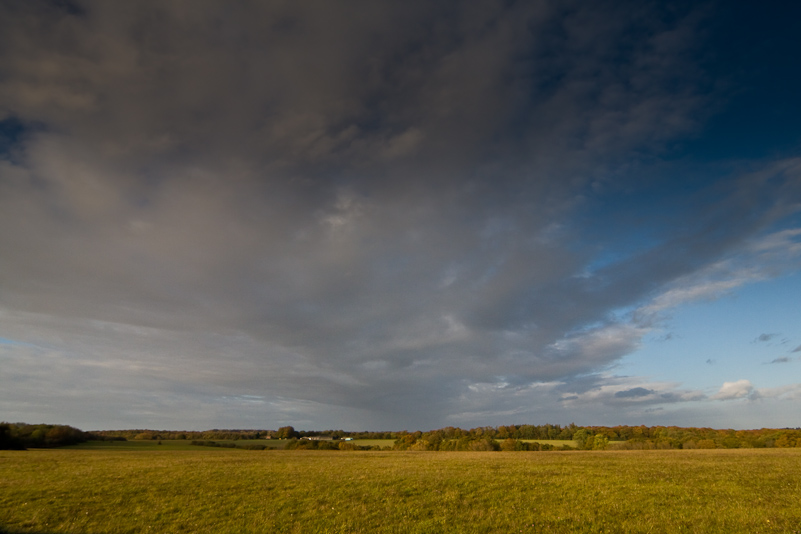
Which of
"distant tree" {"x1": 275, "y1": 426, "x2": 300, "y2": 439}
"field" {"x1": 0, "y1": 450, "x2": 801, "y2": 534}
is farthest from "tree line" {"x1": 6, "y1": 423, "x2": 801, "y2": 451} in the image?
"field" {"x1": 0, "y1": 450, "x2": 801, "y2": 534}

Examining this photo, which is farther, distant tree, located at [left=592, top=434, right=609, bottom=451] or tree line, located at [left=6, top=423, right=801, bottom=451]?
distant tree, located at [left=592, top=434, right=609, bottom=451]

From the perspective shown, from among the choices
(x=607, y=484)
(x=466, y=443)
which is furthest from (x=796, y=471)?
(x=466, y=443)

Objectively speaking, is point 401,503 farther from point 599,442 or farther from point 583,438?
point 583,438

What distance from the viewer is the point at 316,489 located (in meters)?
25.6

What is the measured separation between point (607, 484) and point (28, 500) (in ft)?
120

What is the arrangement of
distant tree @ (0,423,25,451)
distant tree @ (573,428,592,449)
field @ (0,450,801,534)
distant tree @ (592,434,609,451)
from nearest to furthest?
field @ (0,450,801,534) → distant tree @ (0,423,25,451) → distant tree @ (592,434,609,451) → distant tree @ (573,428,592,449)

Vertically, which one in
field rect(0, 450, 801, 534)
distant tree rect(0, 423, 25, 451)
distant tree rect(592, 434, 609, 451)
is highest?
distant tree rect(0, 423, 25, 451)

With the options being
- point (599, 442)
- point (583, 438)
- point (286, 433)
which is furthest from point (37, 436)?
A: point (583, 438)

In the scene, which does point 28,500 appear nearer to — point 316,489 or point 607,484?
point 316,489

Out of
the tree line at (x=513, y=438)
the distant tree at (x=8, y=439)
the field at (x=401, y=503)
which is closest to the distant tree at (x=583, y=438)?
the tree line at (x=513, y=438)

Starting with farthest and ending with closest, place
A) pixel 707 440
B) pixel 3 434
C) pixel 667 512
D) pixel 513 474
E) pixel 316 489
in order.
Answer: pixel 707 440
pixel 3 434
pixel 513 474
pixel 316 489
pixel 667 512

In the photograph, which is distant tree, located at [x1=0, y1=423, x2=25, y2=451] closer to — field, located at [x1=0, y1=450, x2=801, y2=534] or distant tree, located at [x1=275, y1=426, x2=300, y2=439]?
field, located at [x1=0, y1=450, x2=801, y2=534]

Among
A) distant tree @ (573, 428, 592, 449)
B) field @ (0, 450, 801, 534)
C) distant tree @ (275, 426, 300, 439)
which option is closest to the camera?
field @ (0, 450, 801, 534)

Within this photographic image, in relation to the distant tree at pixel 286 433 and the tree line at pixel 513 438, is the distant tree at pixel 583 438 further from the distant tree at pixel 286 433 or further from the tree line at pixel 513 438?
the distant tree at pixel 286 433
